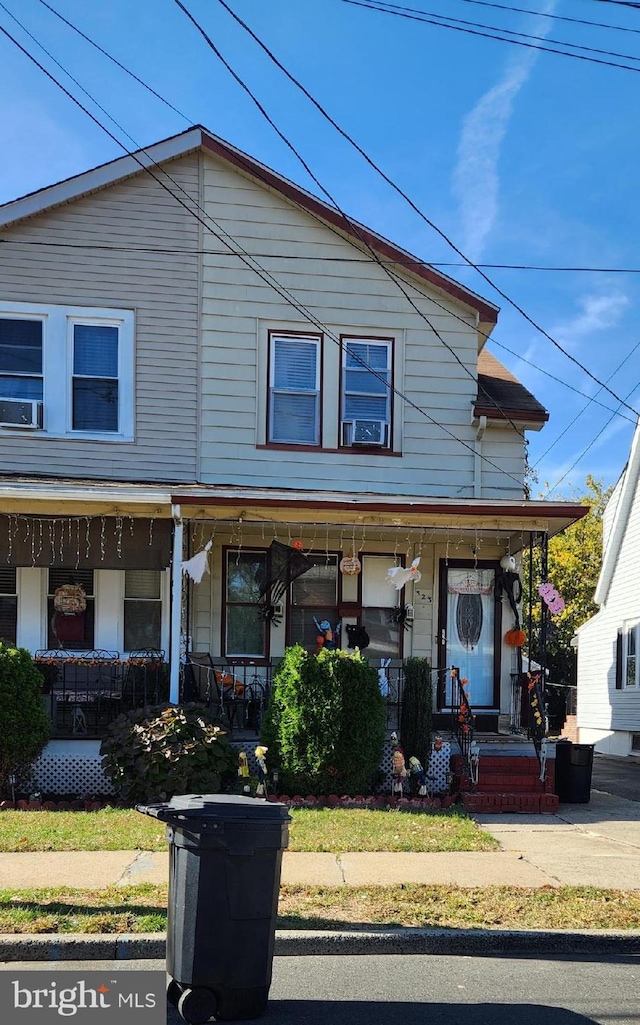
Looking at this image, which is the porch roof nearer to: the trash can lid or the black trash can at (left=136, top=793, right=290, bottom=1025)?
the trash can lid

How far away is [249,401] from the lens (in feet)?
44.7

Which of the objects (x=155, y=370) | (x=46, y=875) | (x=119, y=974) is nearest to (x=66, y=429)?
(x=155, y=370)

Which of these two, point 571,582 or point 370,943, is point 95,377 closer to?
point 370,943

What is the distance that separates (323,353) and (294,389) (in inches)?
26.6

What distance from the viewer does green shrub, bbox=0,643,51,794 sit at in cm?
1046

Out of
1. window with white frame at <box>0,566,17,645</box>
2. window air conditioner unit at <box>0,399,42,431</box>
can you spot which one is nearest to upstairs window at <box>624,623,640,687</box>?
window with white frame at <box>0,566,17,645</box>

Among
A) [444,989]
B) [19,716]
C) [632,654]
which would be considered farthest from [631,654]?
[444,989]

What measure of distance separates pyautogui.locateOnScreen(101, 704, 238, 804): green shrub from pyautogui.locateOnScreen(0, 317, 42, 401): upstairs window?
514 cm

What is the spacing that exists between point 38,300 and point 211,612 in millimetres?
4971

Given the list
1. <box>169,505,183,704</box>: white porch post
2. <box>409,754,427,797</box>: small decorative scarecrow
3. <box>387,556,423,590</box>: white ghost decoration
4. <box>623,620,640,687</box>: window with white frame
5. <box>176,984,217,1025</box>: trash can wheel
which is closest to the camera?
<box>176,984,217,1025</box>: trash can wheel

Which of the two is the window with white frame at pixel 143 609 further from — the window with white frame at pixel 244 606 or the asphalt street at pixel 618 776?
the asphalt street at pixel 618 776

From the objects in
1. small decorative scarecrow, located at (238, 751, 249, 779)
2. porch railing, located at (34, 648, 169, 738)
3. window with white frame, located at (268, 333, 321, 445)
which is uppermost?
window with white frame, located at (268, 333, 321, 445)

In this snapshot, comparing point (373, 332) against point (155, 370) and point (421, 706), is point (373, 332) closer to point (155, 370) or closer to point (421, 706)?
point (155, 370)

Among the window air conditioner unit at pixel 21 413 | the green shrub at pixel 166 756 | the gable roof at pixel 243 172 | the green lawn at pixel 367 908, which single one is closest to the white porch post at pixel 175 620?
the green shrub at pixel 166 756
